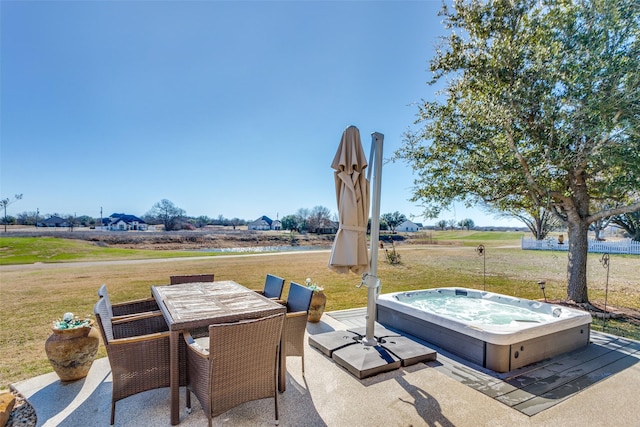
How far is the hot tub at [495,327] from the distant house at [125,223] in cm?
6253

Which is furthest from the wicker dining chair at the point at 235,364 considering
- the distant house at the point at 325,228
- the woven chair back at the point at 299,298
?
the distant house at the point at 325,228

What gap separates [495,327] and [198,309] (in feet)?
10.8

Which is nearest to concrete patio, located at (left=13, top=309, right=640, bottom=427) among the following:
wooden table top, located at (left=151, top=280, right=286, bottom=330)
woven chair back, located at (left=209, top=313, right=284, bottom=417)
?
woven chair back, located at (left=209, top=313, right=284, bottom=417)

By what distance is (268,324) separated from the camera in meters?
2.22

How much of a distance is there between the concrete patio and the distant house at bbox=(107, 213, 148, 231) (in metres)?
62.4

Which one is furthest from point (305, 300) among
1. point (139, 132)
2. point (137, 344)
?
point (139, 132)

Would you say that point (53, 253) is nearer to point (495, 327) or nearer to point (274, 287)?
point (274, 287)

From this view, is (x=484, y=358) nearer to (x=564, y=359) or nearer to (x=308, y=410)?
(x=564, y=359)

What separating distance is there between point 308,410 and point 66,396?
227 cm

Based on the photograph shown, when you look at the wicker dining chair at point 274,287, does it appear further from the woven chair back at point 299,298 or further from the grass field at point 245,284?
the grass field at point 245,284

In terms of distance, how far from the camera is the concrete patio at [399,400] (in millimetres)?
2375

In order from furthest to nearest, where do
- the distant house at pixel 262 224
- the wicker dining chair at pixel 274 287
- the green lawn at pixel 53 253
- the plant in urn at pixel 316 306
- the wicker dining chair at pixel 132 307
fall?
1. the distant house at pixel 262 224
2. the green lawn at pixel 53 253
3. the plant in urn at pixel 316 306
4. the wicker dining chair at pixel 274 287
5. the wicker dining chair at pixel 132 307

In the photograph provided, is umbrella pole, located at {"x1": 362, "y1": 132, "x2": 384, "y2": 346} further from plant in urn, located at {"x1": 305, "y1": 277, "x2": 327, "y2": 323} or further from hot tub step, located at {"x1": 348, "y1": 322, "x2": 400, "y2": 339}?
plant in urn, located at {"x1": 305, "y1": 277, "x2": 327, "y2": 323}

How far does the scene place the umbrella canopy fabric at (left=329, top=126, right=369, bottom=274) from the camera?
3291mm
